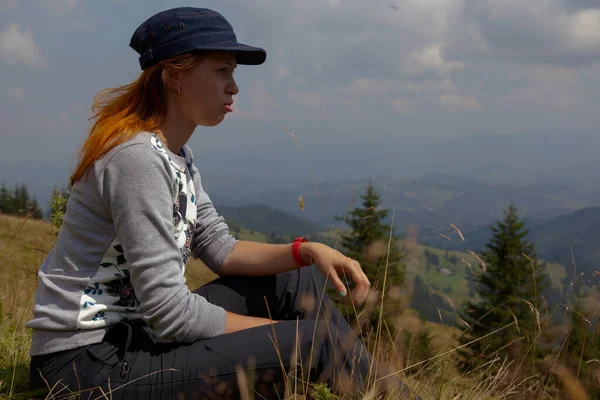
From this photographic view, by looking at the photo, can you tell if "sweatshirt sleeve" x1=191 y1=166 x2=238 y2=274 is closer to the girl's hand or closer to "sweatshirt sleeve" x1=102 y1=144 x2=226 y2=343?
the girl's hand

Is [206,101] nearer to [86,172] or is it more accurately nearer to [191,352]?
[86,172]

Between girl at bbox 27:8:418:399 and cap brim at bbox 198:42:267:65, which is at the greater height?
cap brim at bbox 198:42:267:65

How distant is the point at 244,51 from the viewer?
236 centimetres

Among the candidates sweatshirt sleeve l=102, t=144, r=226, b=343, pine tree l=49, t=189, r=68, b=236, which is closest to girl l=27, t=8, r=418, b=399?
sweatshirt sleeve l=102, t=144, r=226, b=343

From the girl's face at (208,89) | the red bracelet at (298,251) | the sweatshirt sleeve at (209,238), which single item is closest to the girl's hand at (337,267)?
the red bracelet at (298,251)

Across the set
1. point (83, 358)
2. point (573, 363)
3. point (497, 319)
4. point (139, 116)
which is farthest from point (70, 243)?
point (497, 319)

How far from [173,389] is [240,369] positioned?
28cm

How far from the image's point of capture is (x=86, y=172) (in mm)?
2094

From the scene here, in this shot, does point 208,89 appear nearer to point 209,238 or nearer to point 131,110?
point 131,110

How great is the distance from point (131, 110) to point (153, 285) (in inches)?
31.7

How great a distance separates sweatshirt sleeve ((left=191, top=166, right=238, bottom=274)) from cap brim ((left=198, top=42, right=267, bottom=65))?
2.75 feet

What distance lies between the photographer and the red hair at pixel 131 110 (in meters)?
2.08

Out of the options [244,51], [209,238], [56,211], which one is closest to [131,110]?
[244,51]

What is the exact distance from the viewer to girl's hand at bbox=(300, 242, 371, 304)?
8.08 ft
